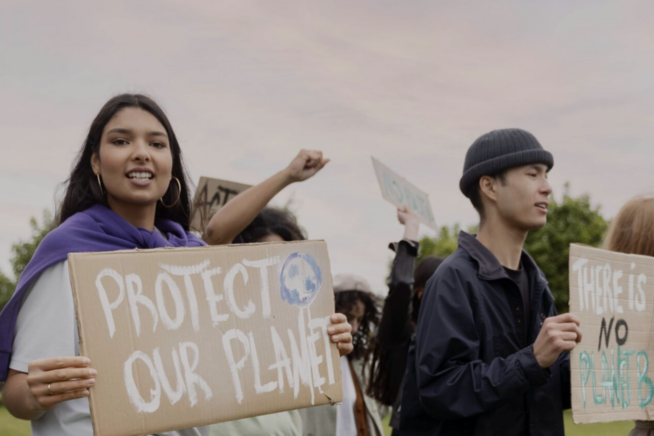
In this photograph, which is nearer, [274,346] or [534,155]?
[274,346]

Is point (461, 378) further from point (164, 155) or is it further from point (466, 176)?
point (164, 155)

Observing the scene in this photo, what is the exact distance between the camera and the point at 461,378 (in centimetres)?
342

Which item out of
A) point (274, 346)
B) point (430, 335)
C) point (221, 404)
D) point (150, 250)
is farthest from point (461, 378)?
point (150, 250)

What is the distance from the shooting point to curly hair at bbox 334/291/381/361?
20.1 ft

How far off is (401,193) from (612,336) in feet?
8.77

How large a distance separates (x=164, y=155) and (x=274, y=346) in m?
0.83

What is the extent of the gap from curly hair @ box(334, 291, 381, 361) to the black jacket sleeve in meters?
2.46

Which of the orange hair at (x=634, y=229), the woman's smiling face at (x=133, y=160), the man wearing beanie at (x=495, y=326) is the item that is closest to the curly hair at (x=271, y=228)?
the man wearing beanie at (x=495, y=326)

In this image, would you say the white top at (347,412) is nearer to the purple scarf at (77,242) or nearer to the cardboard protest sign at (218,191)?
the cardboard protest sign at (218,191)

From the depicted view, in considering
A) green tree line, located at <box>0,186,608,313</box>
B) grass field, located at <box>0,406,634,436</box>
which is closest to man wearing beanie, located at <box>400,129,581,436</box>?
grass field, located at <box>0,406,634,436</box>

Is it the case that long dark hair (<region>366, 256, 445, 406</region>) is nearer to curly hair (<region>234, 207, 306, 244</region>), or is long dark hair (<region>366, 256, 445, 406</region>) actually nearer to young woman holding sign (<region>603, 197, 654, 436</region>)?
curly hair (<region>234, 207, 306, 244</region>)

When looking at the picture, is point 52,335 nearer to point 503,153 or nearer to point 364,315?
point 503,153

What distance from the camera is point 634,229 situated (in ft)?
14.9

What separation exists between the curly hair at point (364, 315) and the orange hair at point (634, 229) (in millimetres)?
2107
